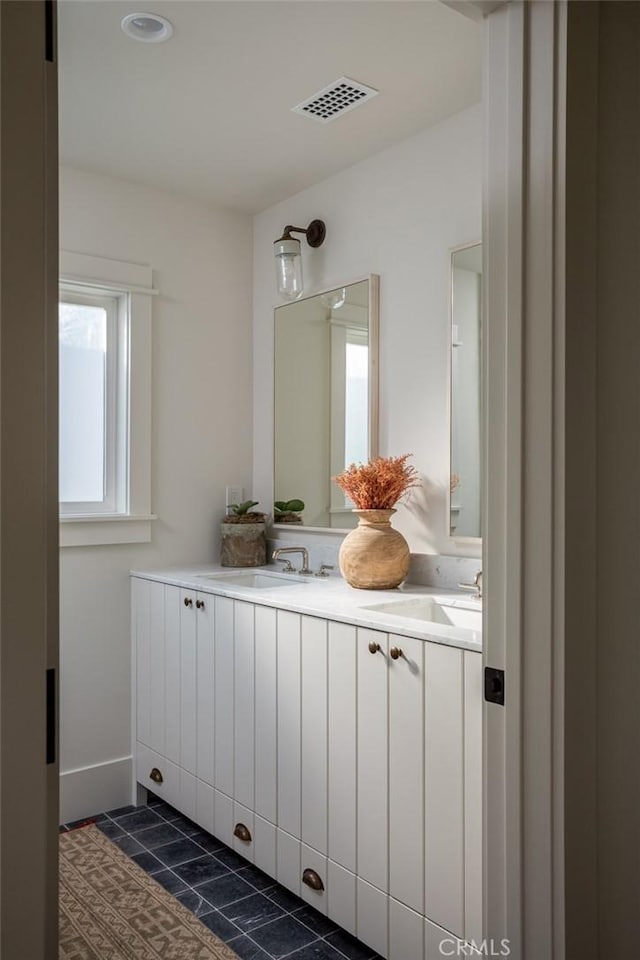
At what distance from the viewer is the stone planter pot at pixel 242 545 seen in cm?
307

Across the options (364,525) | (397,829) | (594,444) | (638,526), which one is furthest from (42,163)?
(364,525)

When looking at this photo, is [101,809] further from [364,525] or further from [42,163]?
[42,163]

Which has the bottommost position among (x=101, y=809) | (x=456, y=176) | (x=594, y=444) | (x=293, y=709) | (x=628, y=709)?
(x=101, y=809)

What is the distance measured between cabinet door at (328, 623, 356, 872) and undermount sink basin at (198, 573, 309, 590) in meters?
0.86

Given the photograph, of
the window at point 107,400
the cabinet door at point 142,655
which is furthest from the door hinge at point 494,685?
the window at point 107,400

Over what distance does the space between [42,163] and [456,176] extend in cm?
200

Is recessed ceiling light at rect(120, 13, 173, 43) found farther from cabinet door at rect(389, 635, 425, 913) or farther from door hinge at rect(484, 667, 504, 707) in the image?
door hinge at rect(484, 667, 504, 707)

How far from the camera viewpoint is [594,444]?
1216 mm

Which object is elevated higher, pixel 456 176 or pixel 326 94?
pixel 326 94

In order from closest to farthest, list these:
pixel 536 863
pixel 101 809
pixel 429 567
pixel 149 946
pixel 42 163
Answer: pixel 42 163, pixel 536 863, pixel 149 946, pixel 429 567, pixel 101 809

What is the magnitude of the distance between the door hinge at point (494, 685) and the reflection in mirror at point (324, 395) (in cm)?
154

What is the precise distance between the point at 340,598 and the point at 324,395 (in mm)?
1006

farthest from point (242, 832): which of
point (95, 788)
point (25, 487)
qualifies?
point (25, 487)

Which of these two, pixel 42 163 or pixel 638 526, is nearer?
pixel 42 163
